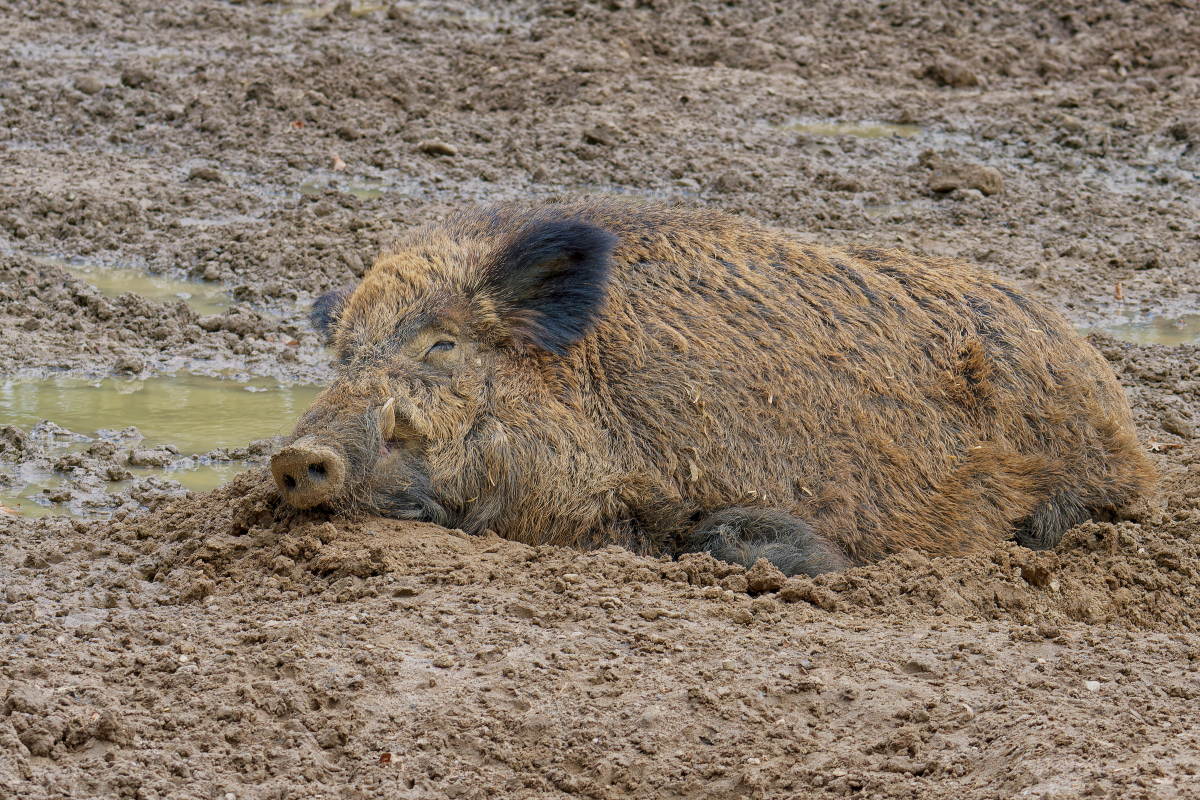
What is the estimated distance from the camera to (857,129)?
486 inches

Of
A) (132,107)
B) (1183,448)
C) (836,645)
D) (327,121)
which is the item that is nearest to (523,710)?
(836,645)

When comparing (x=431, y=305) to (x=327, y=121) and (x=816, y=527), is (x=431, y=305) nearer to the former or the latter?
(x=816, y=527)

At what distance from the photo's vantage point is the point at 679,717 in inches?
141

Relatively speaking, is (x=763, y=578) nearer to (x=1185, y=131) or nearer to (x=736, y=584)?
(x=736, y=584)

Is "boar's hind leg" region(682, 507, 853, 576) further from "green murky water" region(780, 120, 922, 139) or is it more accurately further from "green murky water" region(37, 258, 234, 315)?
"green murky water" region(780, 120, 922, 139)

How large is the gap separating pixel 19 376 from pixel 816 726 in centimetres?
559

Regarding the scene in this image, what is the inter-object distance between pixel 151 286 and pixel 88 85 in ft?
15.2

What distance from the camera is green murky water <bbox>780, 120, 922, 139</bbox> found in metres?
12.2

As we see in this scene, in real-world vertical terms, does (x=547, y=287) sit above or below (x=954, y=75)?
below

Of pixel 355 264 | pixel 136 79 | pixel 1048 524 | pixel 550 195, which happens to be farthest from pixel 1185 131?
pixel 136 79

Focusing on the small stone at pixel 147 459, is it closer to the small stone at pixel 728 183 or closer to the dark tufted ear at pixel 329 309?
the dark tufted ear at pixel 329 309

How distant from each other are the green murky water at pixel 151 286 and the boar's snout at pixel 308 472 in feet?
12.7

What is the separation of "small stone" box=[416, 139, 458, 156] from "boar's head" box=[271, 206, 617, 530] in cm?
579

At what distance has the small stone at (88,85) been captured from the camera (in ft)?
39.4
